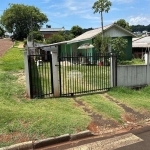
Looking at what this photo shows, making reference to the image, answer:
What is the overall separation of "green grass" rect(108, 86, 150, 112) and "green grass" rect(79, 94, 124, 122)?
58 centimetres

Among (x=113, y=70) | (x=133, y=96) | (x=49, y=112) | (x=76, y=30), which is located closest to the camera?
(x=49, y=112)

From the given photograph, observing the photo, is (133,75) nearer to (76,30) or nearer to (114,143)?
(114,143)

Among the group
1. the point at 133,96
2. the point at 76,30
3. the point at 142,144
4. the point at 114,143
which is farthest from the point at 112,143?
the point at 76,30

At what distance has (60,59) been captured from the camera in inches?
291

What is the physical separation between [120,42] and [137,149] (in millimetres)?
14885

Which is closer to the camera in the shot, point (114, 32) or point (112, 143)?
point (112, 143)

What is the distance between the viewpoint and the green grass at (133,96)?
21.8 feet

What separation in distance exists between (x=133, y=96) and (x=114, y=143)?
3684 mm

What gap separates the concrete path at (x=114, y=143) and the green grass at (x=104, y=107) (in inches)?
37.1

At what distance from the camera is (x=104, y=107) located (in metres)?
6.31

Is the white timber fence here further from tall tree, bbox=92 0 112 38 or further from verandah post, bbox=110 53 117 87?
tall tree, bbox=92 0 112 38

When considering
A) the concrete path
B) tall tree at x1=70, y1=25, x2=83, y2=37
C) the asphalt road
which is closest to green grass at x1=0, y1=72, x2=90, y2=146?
the concrete path

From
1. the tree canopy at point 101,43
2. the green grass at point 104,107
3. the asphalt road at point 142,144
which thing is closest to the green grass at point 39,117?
the green grass at point 104,107

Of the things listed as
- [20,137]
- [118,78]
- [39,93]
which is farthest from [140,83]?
[20,137]
